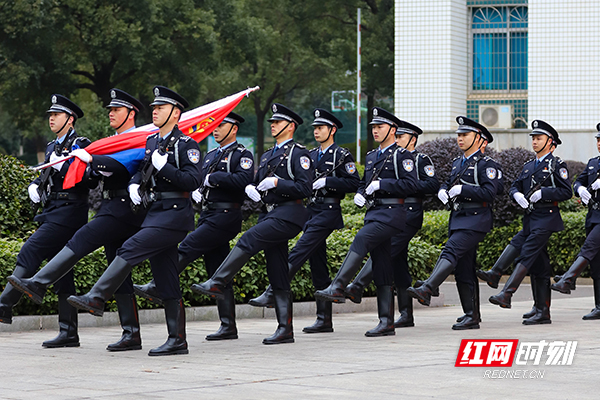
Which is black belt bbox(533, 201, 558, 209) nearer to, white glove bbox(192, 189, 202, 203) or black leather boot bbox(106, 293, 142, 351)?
white glove bbox(192, 189, 202, 203)

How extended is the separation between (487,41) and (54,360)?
1815 cm

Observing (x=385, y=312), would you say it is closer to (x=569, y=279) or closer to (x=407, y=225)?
(x=407, y=225)

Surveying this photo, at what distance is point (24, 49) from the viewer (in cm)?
3378

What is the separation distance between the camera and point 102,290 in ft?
25.1

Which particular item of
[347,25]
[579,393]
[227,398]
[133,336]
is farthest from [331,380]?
[347,25]

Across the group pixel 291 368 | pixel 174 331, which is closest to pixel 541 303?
pixel 291 368

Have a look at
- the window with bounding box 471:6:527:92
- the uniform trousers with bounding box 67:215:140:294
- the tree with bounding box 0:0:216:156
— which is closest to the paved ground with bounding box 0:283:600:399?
the uniform trousers with bounding box 67:215:140:294

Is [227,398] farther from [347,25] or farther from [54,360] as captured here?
[347,25]

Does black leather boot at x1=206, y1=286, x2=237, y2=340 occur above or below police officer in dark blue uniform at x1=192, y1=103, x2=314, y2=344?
below

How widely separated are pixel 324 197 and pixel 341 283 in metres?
1.01

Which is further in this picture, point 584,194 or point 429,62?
point 429,62

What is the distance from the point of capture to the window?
78.6 feet

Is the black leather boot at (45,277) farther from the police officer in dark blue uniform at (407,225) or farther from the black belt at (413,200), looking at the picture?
the black belt at (413,200)

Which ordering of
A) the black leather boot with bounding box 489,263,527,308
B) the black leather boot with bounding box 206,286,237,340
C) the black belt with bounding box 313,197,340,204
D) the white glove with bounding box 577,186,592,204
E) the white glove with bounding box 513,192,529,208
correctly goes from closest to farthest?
the black leather boot with bounding box 206,286,237,340 → the black belt with bounding box 313,197,340,204 → the black leather boot with bounding box 489,263,527,308 → the white glove with bounding box 513,192,529,208 → the white glove with bounding box 577,186,592,204
